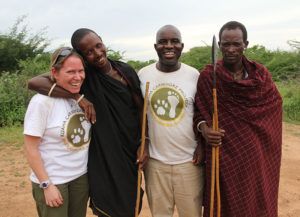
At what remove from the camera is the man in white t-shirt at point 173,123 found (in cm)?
266

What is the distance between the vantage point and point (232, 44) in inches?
102

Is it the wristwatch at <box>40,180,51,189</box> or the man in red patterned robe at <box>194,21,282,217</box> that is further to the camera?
the man in red patterned robe at <box>194,21,282,217</box>

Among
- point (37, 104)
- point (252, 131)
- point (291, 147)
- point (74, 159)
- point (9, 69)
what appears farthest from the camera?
point (9, 69)

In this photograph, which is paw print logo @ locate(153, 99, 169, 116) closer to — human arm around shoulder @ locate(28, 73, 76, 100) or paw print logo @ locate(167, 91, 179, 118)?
paw print logo @ locate(167, 91, 179, 118)

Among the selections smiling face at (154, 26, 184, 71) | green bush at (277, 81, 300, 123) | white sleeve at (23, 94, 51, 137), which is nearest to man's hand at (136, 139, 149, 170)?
smiling face at (154, 26, 184, 71)

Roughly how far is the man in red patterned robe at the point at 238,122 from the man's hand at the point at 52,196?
983 millimetres

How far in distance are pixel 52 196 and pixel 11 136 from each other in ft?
17.8

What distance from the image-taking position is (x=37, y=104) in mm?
2227

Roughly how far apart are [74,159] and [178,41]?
1.04 m

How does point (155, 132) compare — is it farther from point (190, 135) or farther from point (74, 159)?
point (74, 159)

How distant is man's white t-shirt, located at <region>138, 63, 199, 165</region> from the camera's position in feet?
8.72

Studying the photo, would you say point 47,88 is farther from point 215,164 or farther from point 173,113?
point 215,164

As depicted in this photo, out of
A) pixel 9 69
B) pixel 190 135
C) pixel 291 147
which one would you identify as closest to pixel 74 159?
pixel 190 135

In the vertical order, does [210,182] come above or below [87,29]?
below
